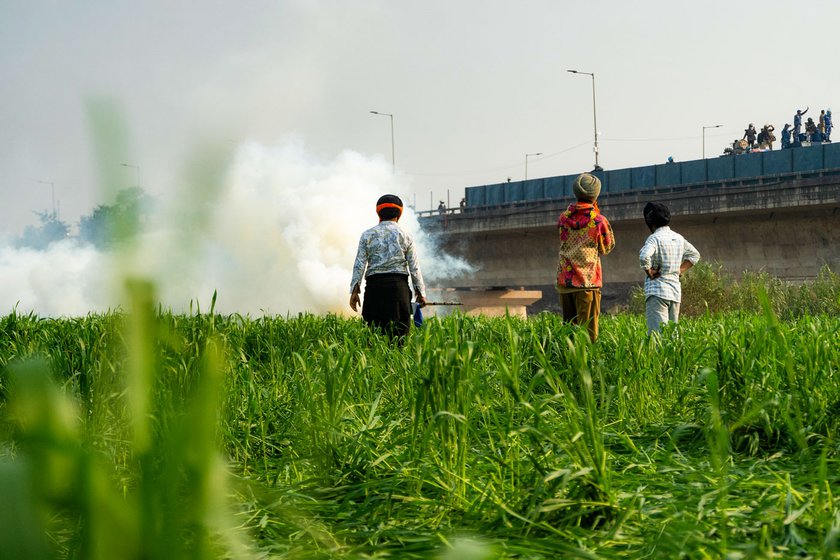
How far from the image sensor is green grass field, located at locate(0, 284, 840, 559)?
0.67 metres

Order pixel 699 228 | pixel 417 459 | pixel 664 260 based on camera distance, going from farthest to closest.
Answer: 1. pixel 699 228
2. pixel 664 260
3. pixel 417 459

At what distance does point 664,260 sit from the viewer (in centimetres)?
1022

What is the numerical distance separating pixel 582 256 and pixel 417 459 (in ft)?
19.7

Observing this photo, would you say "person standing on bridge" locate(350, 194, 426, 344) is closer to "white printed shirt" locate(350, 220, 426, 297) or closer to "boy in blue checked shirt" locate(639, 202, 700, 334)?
"white printed shirt" locate(350, 220, 426, 297)

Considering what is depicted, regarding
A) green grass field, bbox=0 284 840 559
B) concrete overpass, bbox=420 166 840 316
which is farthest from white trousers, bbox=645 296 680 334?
concrete overpass, bbox=420 166 840 316

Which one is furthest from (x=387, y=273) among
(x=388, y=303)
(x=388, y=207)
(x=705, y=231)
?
(x=705, y=231)

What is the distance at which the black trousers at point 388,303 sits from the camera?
9.52m

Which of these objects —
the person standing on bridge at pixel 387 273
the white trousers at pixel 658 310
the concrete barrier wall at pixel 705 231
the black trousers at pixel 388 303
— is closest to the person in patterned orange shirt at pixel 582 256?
the white trousers at pixel 658 310

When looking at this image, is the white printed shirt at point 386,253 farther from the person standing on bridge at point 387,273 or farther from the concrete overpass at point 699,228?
the concrete overpass at point 699,228

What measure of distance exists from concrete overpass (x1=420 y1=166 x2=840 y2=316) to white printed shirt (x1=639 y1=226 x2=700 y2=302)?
75.5ft

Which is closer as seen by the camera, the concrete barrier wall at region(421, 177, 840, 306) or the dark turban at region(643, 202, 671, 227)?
the dark turban at region(643, 202, 671, 227)

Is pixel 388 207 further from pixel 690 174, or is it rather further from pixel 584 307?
pixel 690 174

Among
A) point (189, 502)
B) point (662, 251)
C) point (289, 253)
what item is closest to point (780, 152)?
point (289, 253)

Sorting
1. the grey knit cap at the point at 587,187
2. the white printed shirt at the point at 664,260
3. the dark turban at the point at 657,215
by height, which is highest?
the grey knit cap at the point at 587,187
